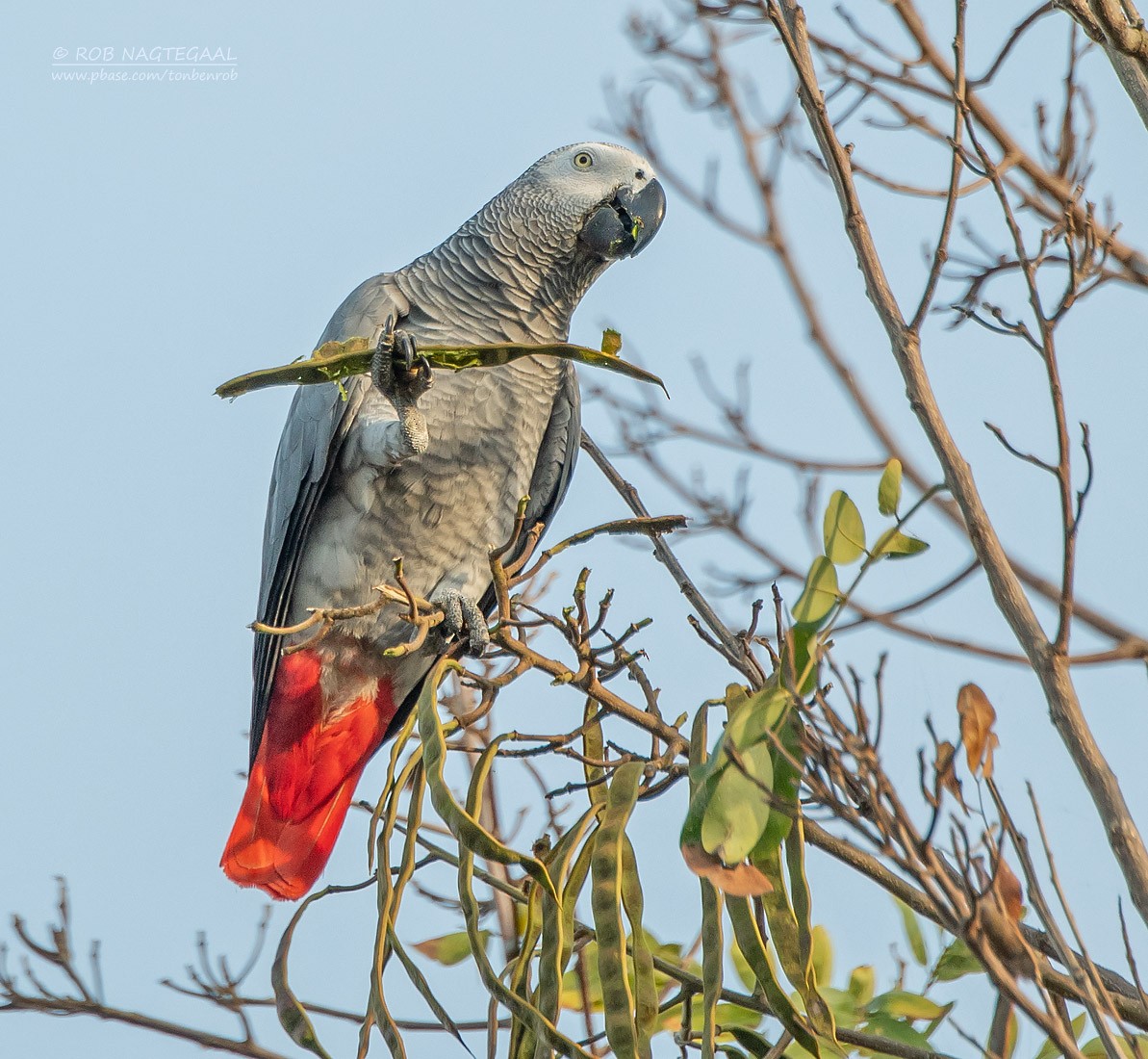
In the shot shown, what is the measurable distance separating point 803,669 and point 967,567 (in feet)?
0.67

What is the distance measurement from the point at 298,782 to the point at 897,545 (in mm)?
1953

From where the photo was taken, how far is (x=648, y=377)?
1456 millimetres

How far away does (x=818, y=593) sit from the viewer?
119 cm

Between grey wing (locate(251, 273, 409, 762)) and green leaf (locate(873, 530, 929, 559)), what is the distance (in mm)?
1590

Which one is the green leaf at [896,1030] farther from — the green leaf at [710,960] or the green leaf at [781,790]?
the green leaf at [781,790]

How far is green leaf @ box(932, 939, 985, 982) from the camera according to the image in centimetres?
158

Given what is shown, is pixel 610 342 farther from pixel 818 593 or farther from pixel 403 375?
pixel 403 375

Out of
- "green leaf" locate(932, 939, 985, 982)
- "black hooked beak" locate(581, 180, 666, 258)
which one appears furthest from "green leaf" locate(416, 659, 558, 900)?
"black hooked beak" locate(581, 180, 666, 258)

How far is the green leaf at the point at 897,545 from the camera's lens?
47.4 inches

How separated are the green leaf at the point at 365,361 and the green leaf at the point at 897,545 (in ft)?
1.24

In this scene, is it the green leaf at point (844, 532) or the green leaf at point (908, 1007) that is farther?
the green leaf at point (908, 1007)

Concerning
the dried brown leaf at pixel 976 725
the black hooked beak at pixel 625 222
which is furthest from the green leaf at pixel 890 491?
the black hooked beak at pixel 625 222

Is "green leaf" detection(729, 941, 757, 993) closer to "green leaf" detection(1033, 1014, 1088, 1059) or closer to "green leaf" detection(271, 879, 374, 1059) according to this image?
"green leaf" detection(1033, 1014, 1088, 1059)

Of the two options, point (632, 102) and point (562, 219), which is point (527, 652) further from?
point (632, 102)
